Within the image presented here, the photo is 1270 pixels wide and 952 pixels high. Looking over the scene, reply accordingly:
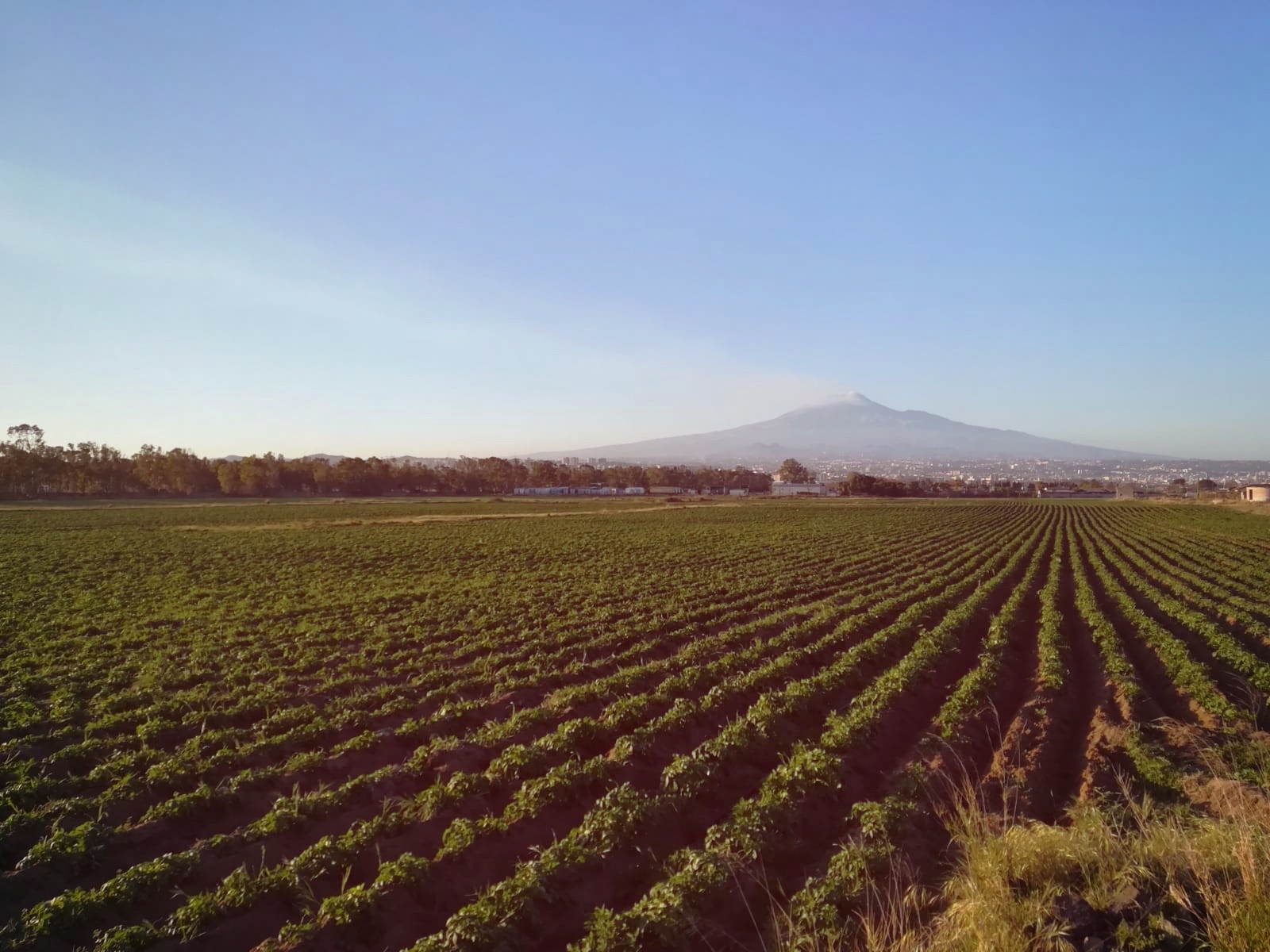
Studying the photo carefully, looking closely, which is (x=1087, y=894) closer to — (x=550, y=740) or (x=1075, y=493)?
(x=550, y=740)

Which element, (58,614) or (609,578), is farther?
(609,578)

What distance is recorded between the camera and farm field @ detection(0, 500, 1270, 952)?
673cm

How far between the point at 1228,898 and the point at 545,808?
6637 millimetres

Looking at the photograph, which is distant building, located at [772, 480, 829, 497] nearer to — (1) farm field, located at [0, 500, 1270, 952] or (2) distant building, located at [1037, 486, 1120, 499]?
(2) distant building, located at [1037, 486, 1120, 499]

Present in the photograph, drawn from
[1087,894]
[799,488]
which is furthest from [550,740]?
[799,488]

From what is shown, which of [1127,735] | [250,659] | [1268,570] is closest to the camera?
[1127,735]

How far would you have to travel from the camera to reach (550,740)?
1040cm

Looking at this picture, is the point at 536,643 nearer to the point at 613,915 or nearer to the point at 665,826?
the point at 665,826

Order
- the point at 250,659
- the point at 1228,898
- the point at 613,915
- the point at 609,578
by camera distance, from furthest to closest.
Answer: the point at 609,578 → the point at 250,659 → the point at 613,915 → the point at 1228,898

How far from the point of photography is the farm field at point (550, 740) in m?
6.73

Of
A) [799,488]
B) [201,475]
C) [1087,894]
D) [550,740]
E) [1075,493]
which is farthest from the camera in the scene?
[799,488]

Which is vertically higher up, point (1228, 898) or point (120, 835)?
point (1228, 898)

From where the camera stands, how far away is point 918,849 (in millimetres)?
7750

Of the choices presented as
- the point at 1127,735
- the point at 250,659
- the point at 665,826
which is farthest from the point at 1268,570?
the point at 250,659
